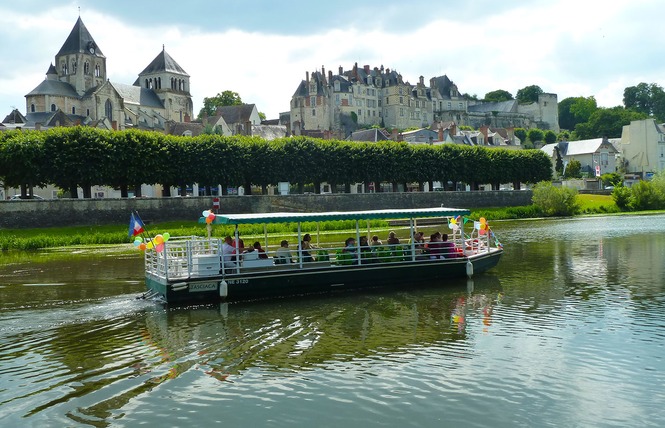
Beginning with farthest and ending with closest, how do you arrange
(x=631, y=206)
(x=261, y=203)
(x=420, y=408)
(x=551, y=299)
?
(x=631, y=206), (x=261, y=203), (x=551, y=299), (x=420, y=408)

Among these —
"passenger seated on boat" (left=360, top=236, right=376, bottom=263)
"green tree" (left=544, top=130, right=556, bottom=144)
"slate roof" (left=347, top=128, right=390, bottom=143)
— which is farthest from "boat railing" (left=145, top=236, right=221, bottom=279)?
"green tree" (left=544, top=130, right=556, bottom=144)

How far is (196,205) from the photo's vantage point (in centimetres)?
5953

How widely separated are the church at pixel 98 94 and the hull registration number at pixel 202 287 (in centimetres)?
7956

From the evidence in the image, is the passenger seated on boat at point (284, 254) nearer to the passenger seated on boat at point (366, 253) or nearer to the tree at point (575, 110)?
the passenger seated on boat at point (366, 253)

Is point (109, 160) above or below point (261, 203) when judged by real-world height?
above

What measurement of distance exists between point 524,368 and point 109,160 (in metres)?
48.3

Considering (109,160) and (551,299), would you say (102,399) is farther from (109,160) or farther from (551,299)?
(109,160)

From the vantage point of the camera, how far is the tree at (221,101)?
138375 millimetres

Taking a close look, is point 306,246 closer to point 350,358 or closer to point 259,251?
point 259,251

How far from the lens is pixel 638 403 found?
11289mm

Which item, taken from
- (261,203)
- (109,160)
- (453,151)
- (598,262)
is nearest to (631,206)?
(453,151)

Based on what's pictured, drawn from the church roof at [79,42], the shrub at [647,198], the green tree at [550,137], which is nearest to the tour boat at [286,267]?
the shrub at [647,198]

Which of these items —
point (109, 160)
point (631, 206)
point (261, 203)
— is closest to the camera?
point (109, 160)

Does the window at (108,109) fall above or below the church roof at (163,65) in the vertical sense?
below
